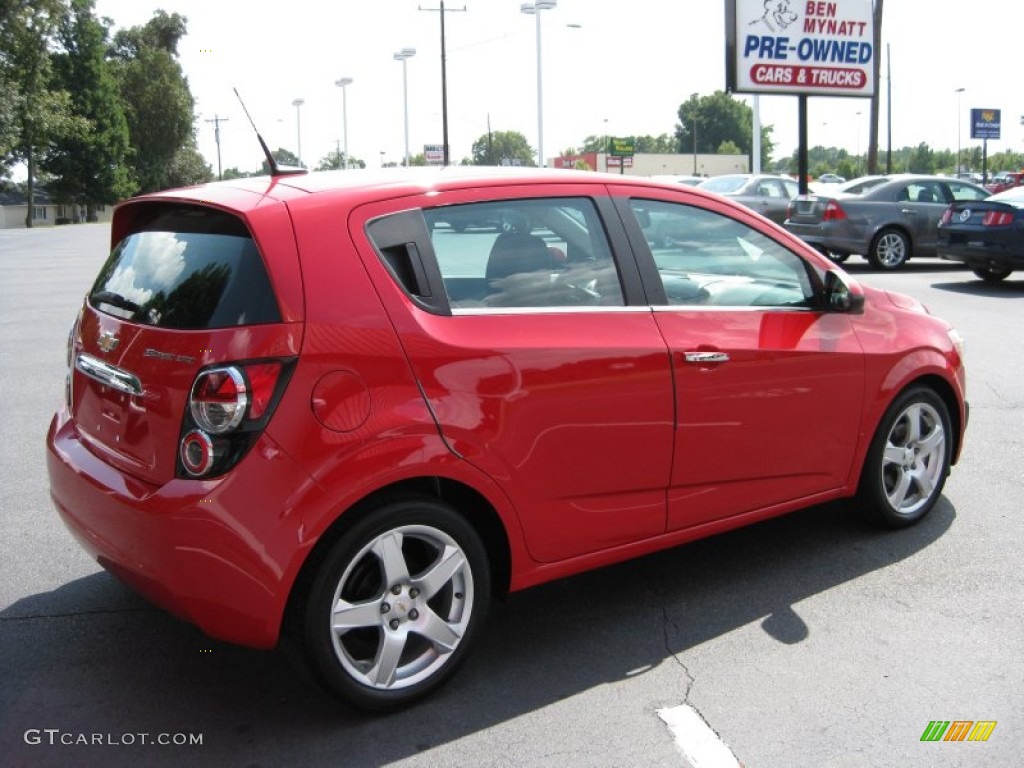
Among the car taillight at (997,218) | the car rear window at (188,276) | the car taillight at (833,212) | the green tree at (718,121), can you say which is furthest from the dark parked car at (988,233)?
the green tree at (718,121)

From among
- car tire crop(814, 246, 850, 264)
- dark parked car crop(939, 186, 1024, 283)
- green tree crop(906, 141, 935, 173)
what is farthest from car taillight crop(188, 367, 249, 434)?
green tree crop(906, 141, 935, 173)

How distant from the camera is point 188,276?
10.6ft

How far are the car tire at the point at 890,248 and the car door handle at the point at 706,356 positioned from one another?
14.1 m

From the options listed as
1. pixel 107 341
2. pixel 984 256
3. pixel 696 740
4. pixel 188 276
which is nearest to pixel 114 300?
pixel 107 341

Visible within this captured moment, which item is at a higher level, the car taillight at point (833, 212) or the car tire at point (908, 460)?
the car taillight at point (833, 212)

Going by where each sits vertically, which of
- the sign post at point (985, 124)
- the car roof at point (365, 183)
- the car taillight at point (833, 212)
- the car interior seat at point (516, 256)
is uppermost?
the sign post at point (985, 124)

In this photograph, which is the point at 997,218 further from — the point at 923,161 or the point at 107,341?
the point at 923,161

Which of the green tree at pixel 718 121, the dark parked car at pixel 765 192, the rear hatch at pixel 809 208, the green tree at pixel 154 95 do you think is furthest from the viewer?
the green tree at pixel 718 121

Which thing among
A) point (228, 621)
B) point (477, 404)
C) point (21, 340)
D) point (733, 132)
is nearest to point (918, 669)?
point (477, 404)

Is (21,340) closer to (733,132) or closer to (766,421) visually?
(766,421)

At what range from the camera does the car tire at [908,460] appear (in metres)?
4.64

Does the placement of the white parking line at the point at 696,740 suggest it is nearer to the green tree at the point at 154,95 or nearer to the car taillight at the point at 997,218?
the car taillight at the point at 997,218

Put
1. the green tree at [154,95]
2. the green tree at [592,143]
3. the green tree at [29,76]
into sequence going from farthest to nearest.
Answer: the green tree at [592,143], the green tree at [154,95], the green tree at [29,76]

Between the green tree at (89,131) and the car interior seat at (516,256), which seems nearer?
the car interior seat at (516,256)
